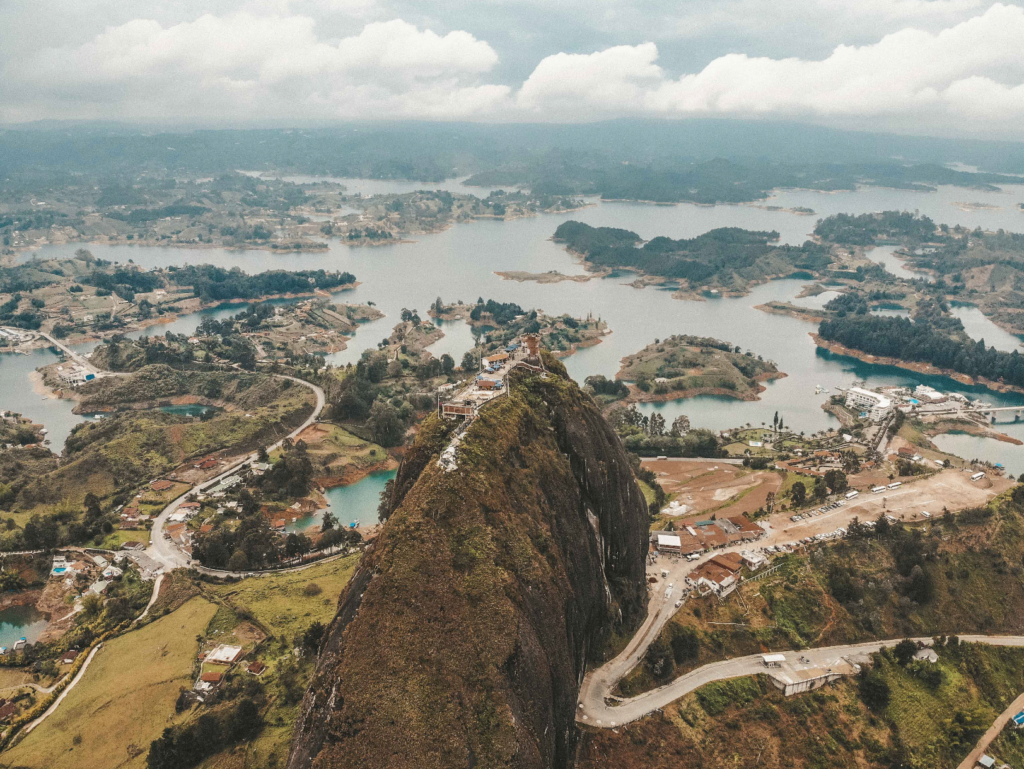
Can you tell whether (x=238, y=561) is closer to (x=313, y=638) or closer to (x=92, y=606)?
(x=92, y=606)

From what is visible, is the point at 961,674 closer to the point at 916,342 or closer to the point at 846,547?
the point at 846,547

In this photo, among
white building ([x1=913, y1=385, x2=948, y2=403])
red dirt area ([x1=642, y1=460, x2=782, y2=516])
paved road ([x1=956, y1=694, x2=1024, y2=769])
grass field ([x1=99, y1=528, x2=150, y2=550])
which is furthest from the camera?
white building ([x1=913, y1=385, x2=948, y2=403])

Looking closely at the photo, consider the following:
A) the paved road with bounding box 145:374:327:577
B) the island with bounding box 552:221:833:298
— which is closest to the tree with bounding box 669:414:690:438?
the paved road with bounding box 145:374:327:577

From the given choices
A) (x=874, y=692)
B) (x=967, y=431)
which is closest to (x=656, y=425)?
(x=967, y=431)

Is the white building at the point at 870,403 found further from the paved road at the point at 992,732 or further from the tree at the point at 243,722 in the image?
the tree at the point at 243,722

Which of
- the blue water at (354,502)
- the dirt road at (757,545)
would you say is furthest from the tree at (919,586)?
the blue water at (354,502)

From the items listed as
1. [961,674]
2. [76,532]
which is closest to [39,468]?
[76,532]

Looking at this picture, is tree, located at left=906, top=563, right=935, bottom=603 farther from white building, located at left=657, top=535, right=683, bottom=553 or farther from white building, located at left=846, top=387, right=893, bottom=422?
white building, located at left=846, top=387, right=893, bottom=422
